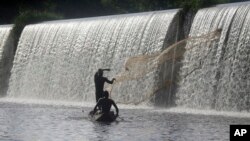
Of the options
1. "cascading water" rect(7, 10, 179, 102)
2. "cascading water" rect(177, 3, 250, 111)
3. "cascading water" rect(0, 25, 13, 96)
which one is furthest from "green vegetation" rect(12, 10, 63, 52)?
"cascading water" rect(177, 3, 250, 111)

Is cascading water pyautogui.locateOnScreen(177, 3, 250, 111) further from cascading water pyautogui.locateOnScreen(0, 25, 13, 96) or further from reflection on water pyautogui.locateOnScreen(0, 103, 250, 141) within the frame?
cascading water pyautogui.locateOnScreen(0, 25, 13, 96)

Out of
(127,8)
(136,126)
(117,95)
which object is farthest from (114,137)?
(127,8)

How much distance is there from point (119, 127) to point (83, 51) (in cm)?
1578

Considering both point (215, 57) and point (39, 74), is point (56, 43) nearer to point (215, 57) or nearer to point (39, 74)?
point (39, 74)

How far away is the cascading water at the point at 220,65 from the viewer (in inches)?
1065

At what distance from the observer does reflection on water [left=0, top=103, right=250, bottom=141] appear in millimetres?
19234

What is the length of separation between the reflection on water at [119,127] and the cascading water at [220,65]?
2044mm

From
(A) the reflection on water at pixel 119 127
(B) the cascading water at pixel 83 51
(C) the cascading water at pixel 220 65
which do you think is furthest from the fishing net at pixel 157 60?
(A) the reflection on water at pixel 119 127

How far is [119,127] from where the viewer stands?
21.7 m

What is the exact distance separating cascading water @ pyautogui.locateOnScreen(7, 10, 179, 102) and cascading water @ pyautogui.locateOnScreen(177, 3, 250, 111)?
2.22 meters

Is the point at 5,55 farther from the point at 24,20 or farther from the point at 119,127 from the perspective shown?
the point at 119,127

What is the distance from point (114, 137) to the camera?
19.3 m

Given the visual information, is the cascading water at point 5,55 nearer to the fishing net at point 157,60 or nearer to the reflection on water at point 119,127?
the fishing net at point 157,60

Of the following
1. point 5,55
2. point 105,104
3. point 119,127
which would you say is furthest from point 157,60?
point 5,55
